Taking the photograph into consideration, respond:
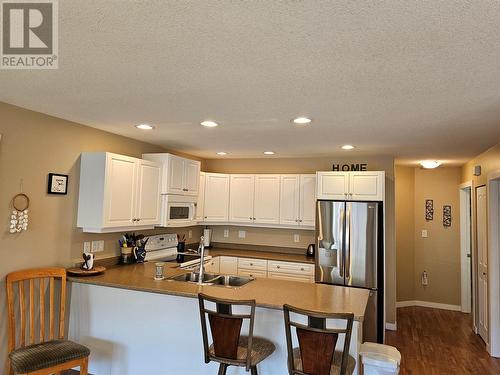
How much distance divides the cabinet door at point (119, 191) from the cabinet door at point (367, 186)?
2746 millimetres

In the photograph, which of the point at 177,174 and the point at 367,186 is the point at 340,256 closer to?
the point at 367,186

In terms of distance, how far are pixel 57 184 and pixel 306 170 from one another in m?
3.40

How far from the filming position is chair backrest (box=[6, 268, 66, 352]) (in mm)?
2639

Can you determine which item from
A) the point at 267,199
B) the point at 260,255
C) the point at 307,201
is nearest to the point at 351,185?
the point at 307,201

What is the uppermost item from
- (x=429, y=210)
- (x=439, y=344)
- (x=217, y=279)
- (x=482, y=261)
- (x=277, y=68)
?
(x=277, y=68)

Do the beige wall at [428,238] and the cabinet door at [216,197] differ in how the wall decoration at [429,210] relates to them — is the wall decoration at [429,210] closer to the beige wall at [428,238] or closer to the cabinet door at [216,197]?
the beige wall at [428,238]

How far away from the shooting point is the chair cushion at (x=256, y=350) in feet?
7.43

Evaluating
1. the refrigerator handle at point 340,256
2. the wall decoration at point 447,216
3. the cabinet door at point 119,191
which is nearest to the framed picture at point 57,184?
the cabinet door at point 119,191

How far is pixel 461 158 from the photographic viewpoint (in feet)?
15.9

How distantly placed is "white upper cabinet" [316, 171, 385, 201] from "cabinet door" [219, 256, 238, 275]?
156cm

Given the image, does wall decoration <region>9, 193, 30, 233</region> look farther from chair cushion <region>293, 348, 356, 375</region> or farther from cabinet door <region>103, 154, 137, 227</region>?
chair cushion <region>293, 348, 356, 375</region>

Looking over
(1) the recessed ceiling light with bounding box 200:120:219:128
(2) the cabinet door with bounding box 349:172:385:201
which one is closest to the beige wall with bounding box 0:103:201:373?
(1) the recessed ceiling light with bounding box 200:120:219:128

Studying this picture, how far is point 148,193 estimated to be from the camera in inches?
153

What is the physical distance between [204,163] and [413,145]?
10.8 ft
